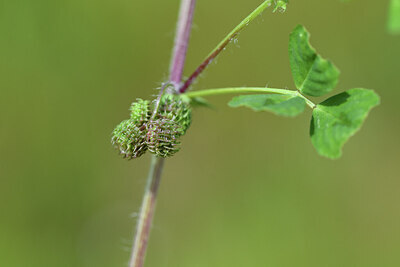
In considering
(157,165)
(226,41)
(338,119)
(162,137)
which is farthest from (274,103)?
(157,165)

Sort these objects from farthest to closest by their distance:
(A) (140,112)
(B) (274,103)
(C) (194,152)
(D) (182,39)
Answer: (C) (194,152) → (D) (182,39) → (A) (140,112) → (B) (274,103)

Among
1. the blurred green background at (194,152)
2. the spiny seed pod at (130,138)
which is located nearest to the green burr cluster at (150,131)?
the spiny seed pod at (130,138)

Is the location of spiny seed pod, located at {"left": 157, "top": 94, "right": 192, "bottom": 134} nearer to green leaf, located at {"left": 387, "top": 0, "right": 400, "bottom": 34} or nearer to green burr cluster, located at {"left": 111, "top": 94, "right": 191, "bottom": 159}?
green burr cluster, located at {"left": 111, "top": 94, "right": 191, "bottom": 159}

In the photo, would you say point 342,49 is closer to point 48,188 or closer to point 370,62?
point 370,62

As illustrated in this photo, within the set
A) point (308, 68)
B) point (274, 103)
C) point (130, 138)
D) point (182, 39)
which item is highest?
point (182, 39)

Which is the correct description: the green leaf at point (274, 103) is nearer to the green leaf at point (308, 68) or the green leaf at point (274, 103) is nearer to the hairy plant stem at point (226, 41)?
the green leaf at point (308, 68)

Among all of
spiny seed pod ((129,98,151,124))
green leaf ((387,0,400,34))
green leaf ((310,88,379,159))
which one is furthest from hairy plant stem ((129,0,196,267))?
green leaf ((387,0,400,34))

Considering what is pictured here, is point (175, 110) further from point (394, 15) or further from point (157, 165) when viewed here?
point (394, 15)
